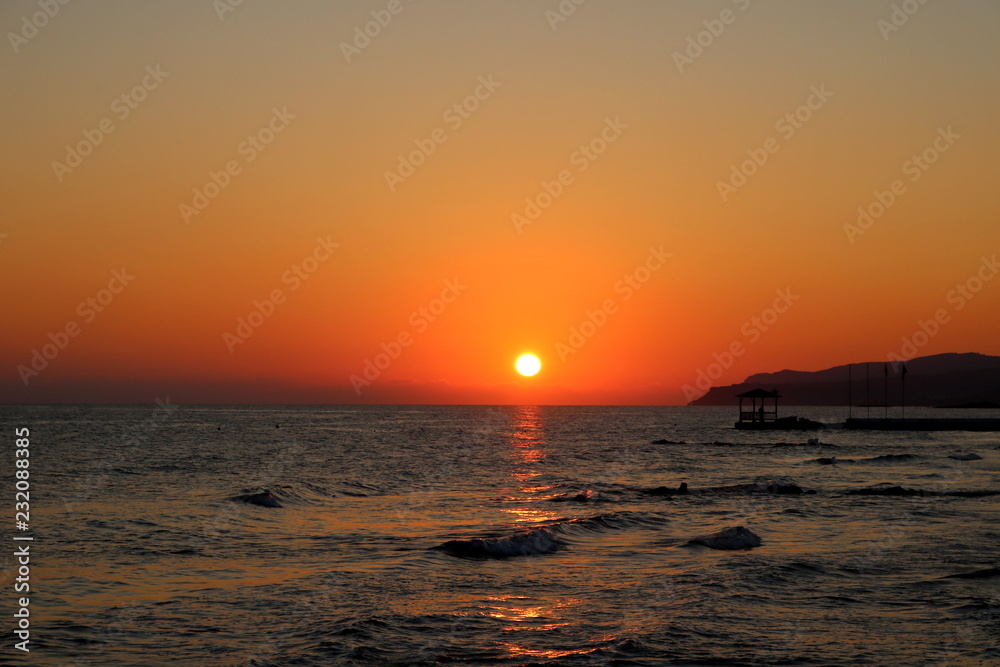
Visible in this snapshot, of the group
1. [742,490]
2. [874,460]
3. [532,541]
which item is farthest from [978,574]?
[874,460]

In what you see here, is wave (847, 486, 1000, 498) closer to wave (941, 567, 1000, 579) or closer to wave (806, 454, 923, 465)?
wave (941, 567, 1000, 579)

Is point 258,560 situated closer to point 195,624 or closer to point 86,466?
point 195,624

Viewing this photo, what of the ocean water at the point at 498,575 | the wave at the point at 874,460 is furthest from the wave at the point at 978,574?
the wave at the point at 874,460

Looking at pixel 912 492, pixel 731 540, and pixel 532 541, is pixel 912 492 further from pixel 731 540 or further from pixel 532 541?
pixel 532 541

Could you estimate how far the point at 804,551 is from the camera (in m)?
25.9

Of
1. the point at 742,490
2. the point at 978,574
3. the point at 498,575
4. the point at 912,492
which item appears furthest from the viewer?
the point at 742,490

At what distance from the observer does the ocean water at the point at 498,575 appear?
15703 millimetres

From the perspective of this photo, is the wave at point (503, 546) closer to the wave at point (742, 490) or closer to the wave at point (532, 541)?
the wave at point (532, 541)

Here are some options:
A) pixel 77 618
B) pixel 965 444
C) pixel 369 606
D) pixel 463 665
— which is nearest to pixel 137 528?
pixel 77 618

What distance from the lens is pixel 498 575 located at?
73.7 ft

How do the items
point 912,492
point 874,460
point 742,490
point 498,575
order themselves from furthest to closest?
point 874,460, point 742,490, point 912,492, point 498,575

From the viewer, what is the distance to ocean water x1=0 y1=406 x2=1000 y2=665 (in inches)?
618

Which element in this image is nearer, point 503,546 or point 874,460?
point 503,546

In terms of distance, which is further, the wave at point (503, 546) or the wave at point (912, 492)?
the wave at point (912, 492)
